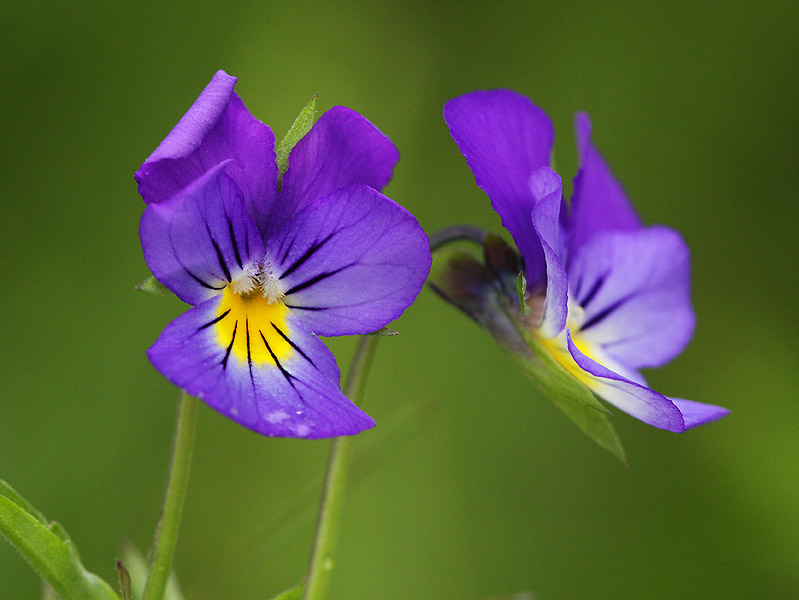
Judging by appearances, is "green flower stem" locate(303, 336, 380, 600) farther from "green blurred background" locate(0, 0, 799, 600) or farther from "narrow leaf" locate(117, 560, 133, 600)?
"green blurred background" locate(0, 0, 799, 600)

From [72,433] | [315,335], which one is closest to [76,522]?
[72,433]

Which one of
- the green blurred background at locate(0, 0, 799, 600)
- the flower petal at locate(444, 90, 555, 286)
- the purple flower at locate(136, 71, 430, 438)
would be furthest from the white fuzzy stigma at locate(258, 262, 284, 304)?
the green blurred background at locate(0, 0, 799, 600)

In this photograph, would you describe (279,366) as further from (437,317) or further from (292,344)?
(437,317)

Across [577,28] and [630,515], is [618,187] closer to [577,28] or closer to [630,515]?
[630,515]

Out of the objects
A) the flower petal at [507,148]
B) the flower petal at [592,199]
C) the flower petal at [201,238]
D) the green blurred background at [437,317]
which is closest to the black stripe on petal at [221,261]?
the flower petal at [201,238]

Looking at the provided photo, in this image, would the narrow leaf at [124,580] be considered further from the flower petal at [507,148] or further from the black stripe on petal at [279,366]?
the flower petal at [507,148]

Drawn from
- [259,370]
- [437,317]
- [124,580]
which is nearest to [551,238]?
[259,370]

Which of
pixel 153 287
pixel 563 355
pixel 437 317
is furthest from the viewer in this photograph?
pixel 437 317
